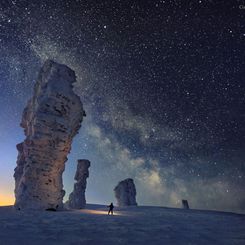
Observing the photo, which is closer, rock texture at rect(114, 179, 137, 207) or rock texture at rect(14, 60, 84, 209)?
rock texture at rect(14, 60, 84, 209)

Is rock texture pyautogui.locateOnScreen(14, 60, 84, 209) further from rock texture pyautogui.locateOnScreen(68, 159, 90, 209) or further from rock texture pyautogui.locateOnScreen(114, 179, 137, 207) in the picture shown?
rock texture pyautogui.locateOnScreen(114, 179, 137, 207)

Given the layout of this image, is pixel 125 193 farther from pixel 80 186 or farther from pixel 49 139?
pixel 49 139

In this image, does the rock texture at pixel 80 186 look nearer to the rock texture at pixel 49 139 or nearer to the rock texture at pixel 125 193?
the rock texture at pixel 125 193

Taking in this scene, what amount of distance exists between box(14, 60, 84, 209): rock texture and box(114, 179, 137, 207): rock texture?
96.4 ft

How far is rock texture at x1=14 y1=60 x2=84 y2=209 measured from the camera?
25219 mm

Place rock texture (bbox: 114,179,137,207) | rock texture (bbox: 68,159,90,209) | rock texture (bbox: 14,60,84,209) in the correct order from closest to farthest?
rock texture (bbox: 14,60,84,209) → rock texture (bbox: 68,159,90,209) → rock texture (bbox: 114,179,137,207)

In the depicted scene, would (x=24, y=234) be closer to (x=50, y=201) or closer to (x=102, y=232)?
(x=102, y=232)

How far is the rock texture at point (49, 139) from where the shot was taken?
25.2m

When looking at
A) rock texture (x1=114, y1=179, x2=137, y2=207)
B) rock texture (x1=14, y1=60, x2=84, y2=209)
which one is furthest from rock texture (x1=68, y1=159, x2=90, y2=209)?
rock texture (x1=14, y1=60, x2=84, y2=209)

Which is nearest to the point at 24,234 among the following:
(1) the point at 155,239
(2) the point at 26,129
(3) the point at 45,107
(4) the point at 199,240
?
(1) the point at 155,239

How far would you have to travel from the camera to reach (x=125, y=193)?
55594 mm

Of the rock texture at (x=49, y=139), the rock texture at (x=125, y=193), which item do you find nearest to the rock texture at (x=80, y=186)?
the rock texture at (x=125, y=193)

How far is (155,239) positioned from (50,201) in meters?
17.1

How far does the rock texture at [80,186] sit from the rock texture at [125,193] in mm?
11781
